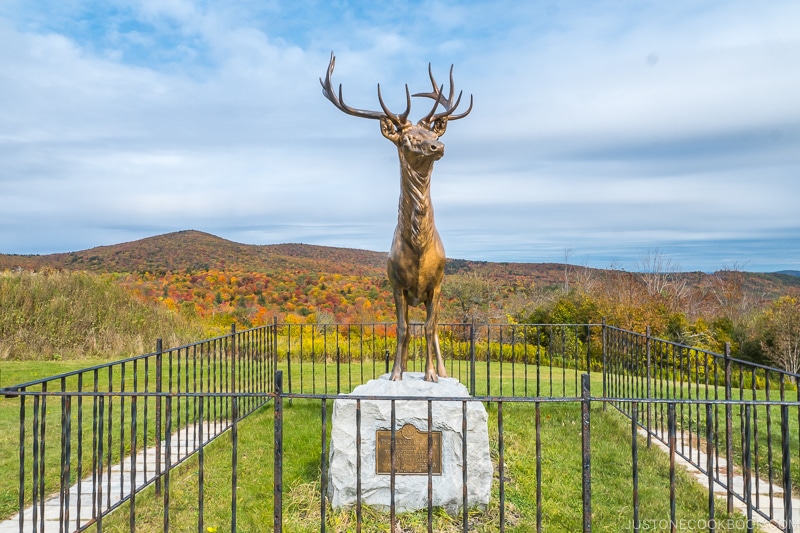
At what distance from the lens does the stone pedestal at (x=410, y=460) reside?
4.28 metres

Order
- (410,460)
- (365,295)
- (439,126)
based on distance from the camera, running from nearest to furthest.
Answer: (410,460), (439,126), (365,295)

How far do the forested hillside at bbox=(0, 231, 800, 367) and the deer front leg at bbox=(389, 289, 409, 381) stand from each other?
9501 mm

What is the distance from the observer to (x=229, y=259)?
3612 cm

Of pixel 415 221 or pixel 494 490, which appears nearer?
pixel 415 221

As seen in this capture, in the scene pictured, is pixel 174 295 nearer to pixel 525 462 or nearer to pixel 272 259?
pixel 272 259

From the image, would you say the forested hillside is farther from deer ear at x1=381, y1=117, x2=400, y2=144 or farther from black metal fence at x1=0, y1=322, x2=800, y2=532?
deer ear at x1=381, y1=117, x2=400, y2=144

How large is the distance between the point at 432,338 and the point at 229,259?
3336 centimetres

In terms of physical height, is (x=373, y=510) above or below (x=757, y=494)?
below

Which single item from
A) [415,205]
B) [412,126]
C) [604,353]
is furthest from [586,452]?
[604,353]

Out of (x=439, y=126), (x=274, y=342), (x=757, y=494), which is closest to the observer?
(x=757, y=494)

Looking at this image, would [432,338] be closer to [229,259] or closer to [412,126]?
[412,126]

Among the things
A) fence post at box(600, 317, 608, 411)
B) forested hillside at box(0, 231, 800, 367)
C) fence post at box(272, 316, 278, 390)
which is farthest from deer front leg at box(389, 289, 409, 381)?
forested hillside at box(0, 231, 800, 367)

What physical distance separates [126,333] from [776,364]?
55.7ft

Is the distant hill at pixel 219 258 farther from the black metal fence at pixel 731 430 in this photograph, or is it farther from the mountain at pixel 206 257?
the black metal fence at pixel 731 430
